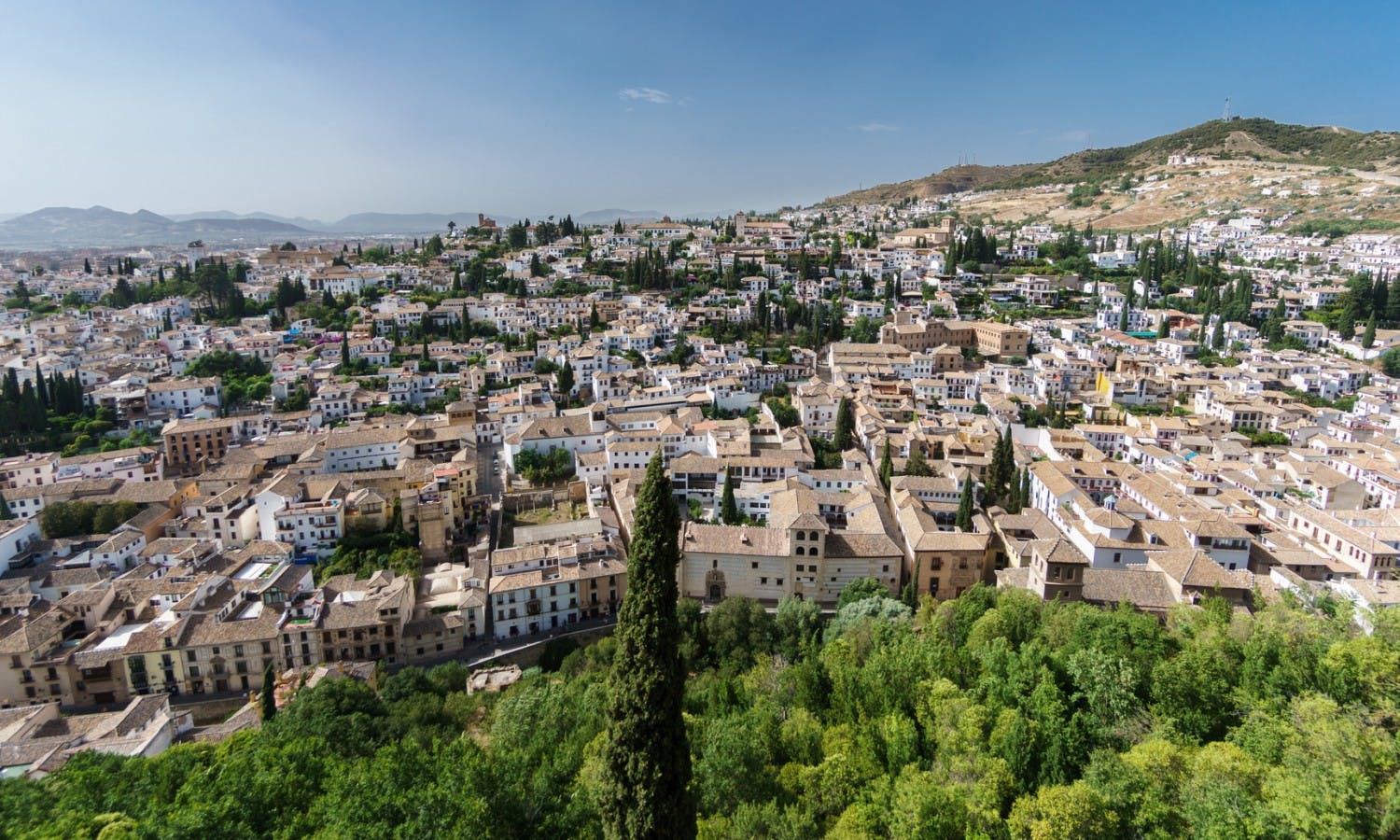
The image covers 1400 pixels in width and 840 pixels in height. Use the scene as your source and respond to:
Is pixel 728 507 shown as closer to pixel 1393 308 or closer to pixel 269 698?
pixel 269 698

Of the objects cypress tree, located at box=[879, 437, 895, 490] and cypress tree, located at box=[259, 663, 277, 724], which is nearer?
cypress tree, located at box=[259, 663, 277, 724]

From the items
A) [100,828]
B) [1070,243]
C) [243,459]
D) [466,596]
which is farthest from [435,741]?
[1070,243]

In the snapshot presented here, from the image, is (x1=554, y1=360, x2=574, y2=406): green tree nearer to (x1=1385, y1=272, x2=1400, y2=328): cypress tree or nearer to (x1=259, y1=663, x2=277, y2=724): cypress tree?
(x1=259, y1=663, x2=277, y2=724): cypress tree

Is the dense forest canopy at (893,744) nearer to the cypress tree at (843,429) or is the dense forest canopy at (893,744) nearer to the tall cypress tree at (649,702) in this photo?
the tall cypress tree at (649,702)

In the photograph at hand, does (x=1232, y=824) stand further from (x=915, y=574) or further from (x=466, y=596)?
(x=466, y=596)

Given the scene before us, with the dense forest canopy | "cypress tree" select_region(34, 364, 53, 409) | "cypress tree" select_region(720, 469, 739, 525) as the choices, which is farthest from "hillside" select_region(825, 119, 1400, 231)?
"cypress tree" select_region(34, 364, 53, 409)

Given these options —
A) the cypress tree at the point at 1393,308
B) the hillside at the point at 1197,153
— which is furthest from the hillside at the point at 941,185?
the cypress tree at the point at 1393,308
